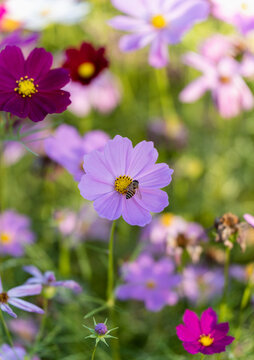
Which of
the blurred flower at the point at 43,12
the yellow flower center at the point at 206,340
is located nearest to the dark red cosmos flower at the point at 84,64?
the blurred flower at the point at 43,12

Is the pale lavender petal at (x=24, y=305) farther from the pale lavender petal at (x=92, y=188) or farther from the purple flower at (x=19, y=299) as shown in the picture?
the pale lavender petal at (x=92, y=188)

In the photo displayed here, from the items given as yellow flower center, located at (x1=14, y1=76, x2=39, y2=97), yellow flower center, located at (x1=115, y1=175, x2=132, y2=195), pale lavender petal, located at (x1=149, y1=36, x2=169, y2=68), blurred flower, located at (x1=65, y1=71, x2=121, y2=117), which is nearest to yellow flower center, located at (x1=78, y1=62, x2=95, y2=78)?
pale lavender petal, located at (x1=149, y1=36, x2=169, y2=68)

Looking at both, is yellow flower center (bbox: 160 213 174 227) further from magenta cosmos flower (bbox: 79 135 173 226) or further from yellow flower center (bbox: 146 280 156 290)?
magenta cosmos flower (bbox: 79 135 173 226)

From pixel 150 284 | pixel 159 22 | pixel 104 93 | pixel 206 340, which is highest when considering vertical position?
pixel 104 93

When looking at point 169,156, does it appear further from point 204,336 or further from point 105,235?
point 204,336

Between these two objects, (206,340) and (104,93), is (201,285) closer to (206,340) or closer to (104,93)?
(206,340)

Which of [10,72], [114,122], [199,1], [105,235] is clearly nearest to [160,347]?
[105,235]

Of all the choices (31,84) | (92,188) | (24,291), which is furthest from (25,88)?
(24,291)
